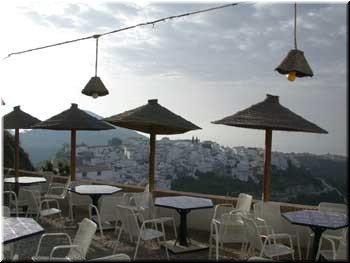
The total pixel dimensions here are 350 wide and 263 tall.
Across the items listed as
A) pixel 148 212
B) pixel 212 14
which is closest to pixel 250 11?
pixel 212 14

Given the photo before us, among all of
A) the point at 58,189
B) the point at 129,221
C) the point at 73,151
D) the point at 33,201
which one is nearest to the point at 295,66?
Answer: the point at 129,221

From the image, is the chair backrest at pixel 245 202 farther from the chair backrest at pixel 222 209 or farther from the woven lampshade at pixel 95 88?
the woven lampshade at pixel 95 88

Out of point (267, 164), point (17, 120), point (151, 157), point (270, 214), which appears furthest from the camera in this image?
point (17, 120)

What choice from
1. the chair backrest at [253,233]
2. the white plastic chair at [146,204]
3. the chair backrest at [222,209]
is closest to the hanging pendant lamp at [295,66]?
the chair backrest at [253,233]

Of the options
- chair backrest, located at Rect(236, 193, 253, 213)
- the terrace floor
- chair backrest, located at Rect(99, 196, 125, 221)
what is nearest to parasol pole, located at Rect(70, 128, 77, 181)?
the terrace floor

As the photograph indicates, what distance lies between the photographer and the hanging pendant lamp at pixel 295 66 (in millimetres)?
5320

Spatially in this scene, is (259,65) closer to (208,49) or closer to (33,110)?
(208,49)

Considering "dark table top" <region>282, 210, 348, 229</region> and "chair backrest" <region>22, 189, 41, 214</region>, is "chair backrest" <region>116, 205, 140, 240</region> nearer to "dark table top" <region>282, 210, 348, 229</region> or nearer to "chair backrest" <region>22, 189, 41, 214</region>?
"dark table top" <region>282, 210, 348, 229</region>

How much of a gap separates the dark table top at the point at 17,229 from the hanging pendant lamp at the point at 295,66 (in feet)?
11.4

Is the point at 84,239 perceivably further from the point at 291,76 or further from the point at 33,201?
Result: the point at 291,76

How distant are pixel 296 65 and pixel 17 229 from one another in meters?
3.78

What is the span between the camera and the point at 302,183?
842 cm

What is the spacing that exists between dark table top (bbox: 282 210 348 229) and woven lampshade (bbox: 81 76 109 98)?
3994 millimetres

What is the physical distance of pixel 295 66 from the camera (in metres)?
5.30
